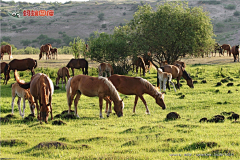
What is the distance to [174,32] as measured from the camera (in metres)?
31.1

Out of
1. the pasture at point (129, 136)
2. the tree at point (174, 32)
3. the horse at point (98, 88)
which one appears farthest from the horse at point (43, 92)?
the tree at point (174, 32)

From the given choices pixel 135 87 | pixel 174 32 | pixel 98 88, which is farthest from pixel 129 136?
pixel 174 32

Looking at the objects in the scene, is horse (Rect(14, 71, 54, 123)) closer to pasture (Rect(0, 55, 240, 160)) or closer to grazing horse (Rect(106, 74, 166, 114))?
pasture (Rect(0, 55, 240, 160))

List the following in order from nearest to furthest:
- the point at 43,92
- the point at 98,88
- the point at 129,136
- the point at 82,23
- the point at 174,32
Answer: the point at 129,136 < the point at 43,92 < the point at 98,88 < the point at 174,32 < the point at 82,23

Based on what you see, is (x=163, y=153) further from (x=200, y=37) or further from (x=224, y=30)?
(x=224, y=30)

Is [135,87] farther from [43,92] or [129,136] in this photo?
[129,136]

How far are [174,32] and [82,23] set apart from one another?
3426 inches

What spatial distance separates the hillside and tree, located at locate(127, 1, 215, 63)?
1941 inches

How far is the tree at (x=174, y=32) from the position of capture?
30938mm

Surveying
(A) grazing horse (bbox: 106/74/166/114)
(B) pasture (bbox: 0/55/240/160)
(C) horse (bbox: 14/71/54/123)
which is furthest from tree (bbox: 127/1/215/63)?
(C) horse (bbox: 14/71/54/123)

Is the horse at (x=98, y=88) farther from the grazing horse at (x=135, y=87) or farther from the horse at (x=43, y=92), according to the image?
the horse at (x=43, y=92)

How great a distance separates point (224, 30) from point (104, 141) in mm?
96174

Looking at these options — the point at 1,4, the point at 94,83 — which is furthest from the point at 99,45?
the point at 1,4

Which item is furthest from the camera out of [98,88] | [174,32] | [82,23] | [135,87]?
[82,23]
